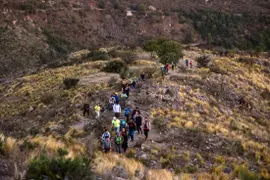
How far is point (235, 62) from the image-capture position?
43.1 metres

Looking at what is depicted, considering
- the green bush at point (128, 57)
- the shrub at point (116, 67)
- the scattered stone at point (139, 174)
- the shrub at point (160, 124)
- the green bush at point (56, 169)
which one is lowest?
the green bush at point (128, 57)

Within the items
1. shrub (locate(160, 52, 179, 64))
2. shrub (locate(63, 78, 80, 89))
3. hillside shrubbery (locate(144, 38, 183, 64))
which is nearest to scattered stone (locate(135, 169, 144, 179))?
shrub (locate(63, 78, 80, 89))

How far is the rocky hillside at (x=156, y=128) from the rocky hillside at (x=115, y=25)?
26470 mm

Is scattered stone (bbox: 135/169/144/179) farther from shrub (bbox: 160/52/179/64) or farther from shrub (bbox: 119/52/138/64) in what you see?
shrub (bbox: 119/52/138/64)

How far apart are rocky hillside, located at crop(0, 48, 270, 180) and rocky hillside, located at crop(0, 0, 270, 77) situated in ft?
86.8

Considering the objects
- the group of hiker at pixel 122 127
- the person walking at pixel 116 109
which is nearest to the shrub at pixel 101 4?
the group of hiker at pixel 122 127

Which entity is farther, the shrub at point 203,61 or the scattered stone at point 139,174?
the shrub at point 203,61

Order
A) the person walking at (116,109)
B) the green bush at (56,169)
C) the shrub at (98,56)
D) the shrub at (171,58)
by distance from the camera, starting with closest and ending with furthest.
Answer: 1. the green bush at (56,169)
2. the person walking at (116,109)
3. the shrub at (171,58)
4. the shrub at (98,56)

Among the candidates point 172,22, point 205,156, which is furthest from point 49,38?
point 205,156

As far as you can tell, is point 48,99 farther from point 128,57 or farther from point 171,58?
point 128,57

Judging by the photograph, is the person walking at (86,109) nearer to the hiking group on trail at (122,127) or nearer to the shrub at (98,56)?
the hiking group on trail at (122,127)

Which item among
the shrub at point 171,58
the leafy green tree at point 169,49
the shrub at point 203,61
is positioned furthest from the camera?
the leafy green tree at point 169,49

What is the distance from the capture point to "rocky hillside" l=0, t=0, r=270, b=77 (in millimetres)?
63125

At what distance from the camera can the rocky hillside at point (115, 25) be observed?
63.1 m
